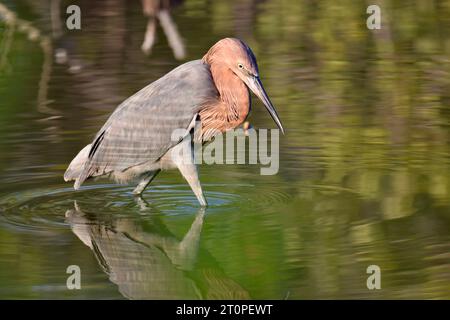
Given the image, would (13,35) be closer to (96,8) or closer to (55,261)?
(96,8)

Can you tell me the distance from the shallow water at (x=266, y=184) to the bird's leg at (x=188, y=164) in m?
0.15

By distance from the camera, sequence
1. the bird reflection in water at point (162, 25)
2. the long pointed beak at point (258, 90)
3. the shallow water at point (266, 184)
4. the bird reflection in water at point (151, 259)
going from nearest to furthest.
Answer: the bird reflection in water at point (151, 259)
the shallow water at point (266, 184)
the long pointed beak at point (258, 90)
the bird reflection in water at point (162, 25)

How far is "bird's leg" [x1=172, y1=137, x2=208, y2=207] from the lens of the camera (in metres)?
7.47

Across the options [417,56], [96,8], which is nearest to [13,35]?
[96,8]

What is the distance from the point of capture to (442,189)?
7750mm

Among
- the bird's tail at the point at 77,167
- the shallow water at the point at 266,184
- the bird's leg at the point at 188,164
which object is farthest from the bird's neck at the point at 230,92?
the bird's tail at the point at 77,167

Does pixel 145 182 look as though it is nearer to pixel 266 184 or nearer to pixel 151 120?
pixel 151 120

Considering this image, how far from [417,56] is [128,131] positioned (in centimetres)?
498

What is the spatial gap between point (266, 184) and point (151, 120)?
3.09 feet

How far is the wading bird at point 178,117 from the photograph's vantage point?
24.5 ft

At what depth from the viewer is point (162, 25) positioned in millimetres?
13680

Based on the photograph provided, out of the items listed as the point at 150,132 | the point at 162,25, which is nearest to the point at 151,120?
the point at 150,132

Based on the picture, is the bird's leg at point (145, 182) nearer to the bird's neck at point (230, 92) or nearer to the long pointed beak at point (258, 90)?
the bird's neck at point (230, 92)

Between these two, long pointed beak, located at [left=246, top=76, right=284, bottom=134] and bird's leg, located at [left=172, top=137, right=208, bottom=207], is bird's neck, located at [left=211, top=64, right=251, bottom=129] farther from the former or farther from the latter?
bird's leg, located at [left=172, top=137, right=208, bottom=207]
